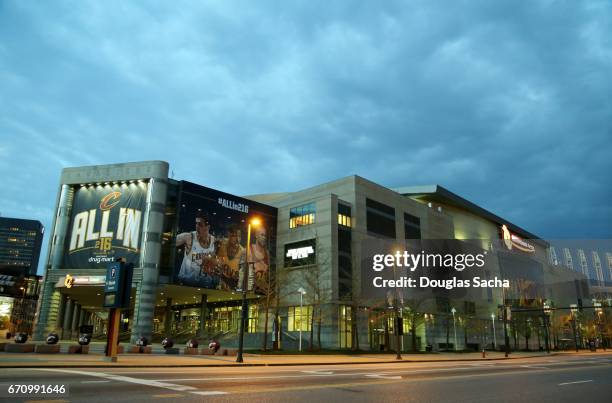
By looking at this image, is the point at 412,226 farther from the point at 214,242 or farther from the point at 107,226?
the point at 107,226

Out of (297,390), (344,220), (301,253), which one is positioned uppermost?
(344,220)

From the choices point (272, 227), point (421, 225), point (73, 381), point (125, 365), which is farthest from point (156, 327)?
point (73, 381)

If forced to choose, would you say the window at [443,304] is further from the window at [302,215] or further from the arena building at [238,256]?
the window at [302,215]

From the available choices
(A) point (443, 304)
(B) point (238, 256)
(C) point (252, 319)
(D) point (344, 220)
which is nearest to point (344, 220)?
(D) point (344, 220)

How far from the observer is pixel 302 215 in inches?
2837

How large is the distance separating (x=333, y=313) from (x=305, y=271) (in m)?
7.65

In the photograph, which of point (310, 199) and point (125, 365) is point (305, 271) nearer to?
point (310, 199)

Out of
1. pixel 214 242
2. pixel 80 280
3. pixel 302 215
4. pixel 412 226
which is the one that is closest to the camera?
pixel 80 280

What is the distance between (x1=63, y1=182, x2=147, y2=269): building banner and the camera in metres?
60.4

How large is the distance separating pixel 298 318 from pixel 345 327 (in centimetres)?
716

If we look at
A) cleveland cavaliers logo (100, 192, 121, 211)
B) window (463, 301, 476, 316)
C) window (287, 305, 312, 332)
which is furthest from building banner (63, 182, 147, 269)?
window (463, 301, 476, 316)

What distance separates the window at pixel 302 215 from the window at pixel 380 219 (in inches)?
358

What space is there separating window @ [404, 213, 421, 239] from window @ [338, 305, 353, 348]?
67.5 ft

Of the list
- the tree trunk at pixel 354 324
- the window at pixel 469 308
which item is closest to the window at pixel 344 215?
the tree trunk at pixel 354 324
